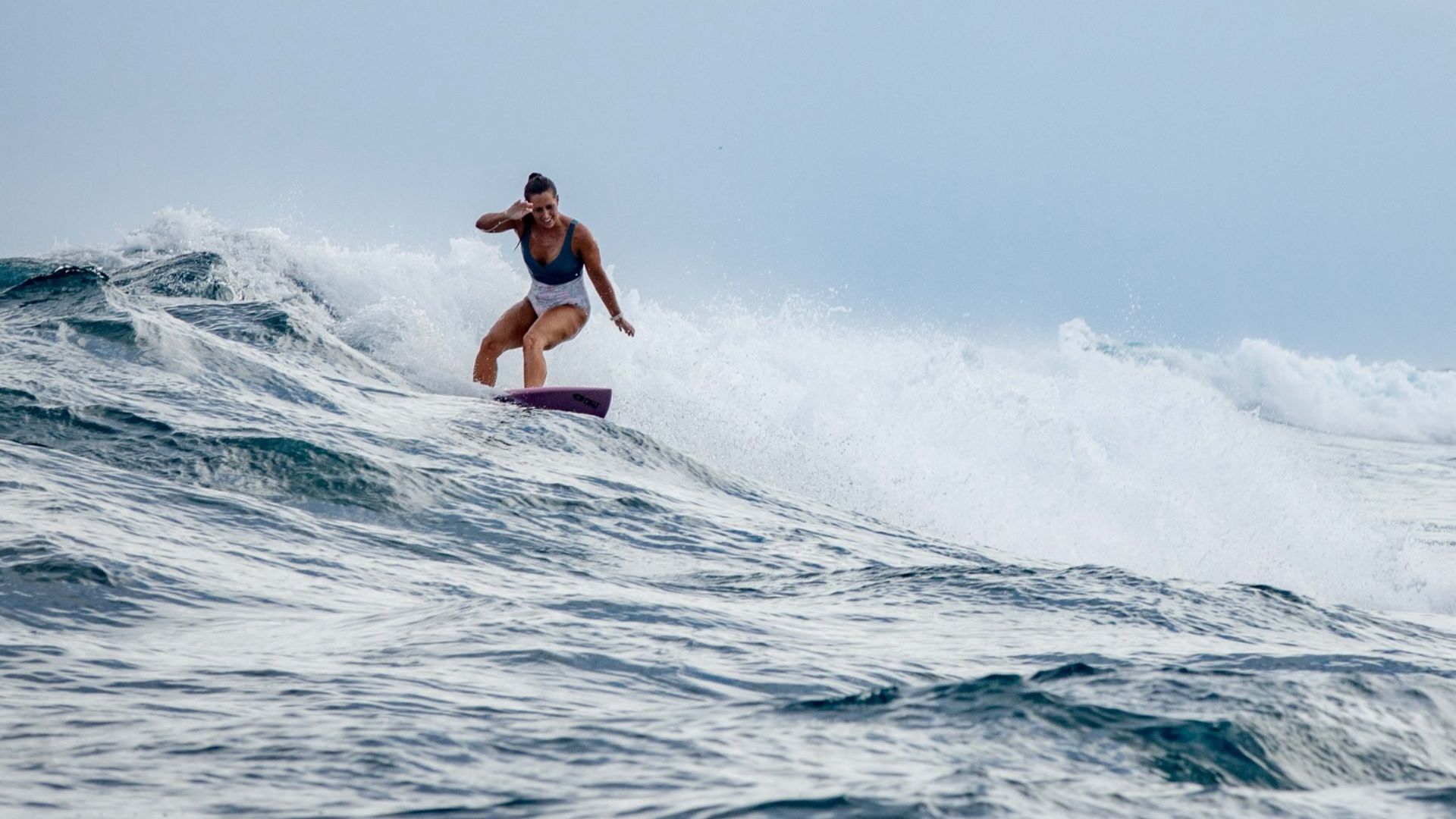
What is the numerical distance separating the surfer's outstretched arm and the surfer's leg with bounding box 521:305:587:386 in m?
0.28

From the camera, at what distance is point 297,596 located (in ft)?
14.1

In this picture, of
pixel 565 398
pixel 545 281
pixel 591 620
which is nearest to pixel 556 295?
pixel 545 281

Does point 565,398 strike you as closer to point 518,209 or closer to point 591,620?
point 518,209

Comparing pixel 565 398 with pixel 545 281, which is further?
pixel 545 281

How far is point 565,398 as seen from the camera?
911cm

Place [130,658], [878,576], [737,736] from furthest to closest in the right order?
[878,576] → [130,658] → [737,736]

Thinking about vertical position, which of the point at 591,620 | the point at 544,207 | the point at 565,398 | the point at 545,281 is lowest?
the point at 591,620

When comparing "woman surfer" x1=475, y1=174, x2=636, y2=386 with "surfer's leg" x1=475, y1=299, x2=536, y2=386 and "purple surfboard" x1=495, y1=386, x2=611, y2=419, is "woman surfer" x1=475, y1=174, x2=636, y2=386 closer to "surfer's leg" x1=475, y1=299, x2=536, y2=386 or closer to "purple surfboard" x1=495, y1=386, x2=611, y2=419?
"surfer's leg" x1=475, y1=299, x2=536, y2=386

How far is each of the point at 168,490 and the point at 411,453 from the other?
1.60 meters

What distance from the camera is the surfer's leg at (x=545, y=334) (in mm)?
9633

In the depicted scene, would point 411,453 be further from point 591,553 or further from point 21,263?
point 21,263

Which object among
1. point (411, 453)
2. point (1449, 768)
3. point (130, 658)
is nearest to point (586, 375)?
point (411, 453)

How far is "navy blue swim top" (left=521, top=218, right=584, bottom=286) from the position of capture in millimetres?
10062

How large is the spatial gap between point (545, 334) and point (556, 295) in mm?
437
